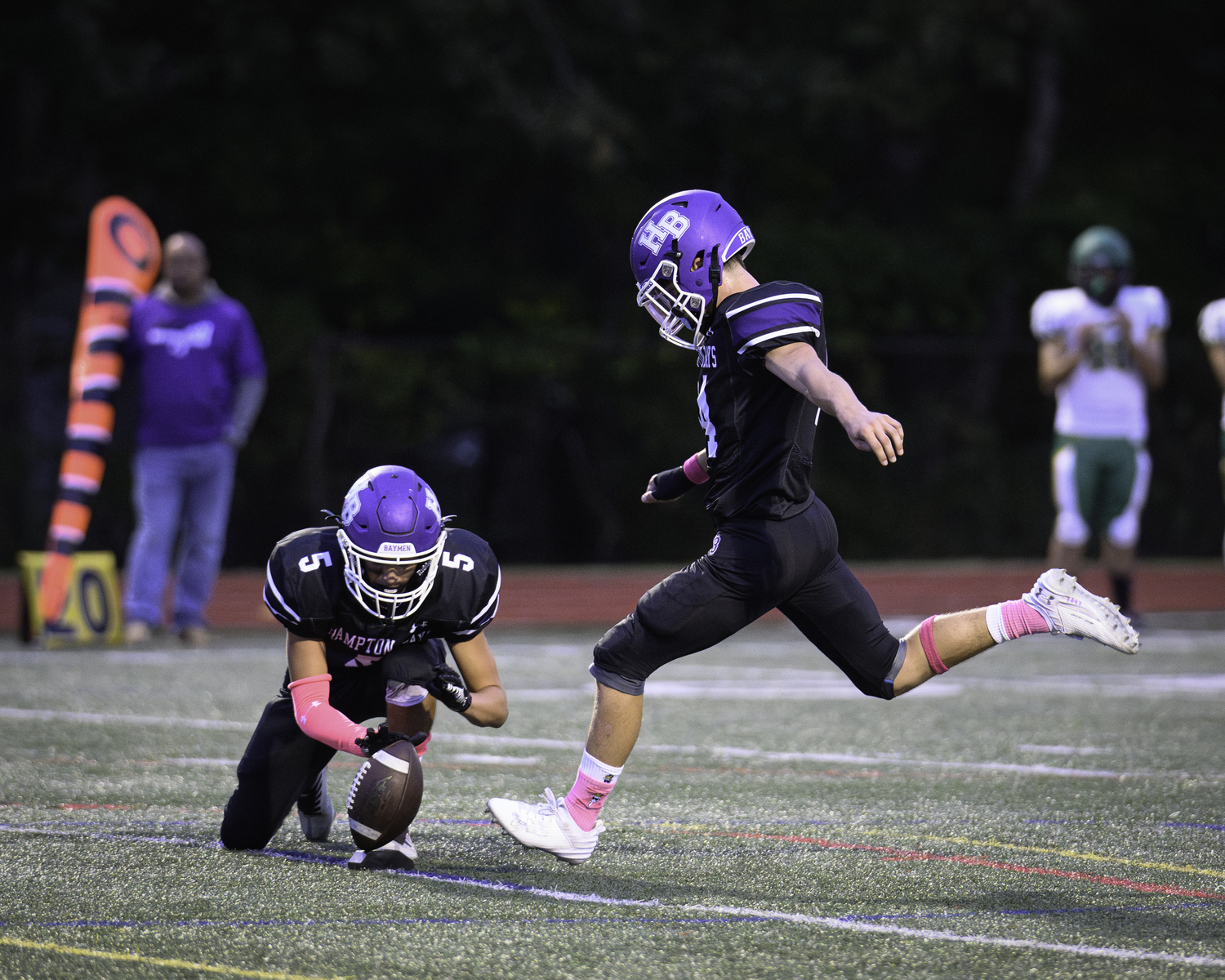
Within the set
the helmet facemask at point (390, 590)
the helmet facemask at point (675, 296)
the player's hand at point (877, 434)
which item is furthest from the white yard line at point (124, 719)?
the player's hand at point (877, 434)

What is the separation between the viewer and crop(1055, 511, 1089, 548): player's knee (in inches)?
405

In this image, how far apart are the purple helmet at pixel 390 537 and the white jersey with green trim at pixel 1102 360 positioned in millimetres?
6843

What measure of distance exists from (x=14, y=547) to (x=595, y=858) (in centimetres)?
1192

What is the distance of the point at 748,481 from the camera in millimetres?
4652

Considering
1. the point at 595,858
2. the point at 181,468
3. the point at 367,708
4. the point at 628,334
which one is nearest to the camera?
the point at 595,858

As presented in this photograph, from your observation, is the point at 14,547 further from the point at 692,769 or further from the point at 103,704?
the point at 692,769

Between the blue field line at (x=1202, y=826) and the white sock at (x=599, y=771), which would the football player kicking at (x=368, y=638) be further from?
the blue field line at (x=1202, y=826)

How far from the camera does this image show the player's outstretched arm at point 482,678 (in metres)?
4.66

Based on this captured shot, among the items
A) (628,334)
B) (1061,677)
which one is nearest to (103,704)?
(1061,677)

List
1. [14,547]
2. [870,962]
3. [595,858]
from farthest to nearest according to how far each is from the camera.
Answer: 1. [14,547]
2. [595,858]
3. [870,962]

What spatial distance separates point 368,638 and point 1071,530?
6.54m

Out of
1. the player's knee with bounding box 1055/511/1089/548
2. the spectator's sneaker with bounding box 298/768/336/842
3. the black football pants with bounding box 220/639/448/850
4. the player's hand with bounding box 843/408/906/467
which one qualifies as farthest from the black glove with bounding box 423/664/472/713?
the player's knee with bounding box 1055/511/1089/548

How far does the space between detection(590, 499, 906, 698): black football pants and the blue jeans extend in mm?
6022

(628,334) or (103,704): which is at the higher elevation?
(628,334)
